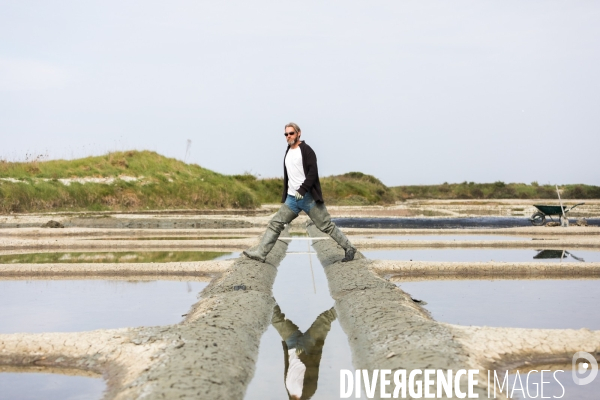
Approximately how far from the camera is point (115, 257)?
1236 centimetres

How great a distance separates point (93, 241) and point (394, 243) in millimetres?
6634

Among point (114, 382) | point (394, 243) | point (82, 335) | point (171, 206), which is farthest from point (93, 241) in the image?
point (171, 206)

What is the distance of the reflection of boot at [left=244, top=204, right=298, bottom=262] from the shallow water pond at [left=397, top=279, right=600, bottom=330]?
1.70m

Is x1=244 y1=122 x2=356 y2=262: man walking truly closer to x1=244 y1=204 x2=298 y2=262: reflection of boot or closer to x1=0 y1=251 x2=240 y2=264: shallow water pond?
x1=244 y1=204 x2=298 y2=262: reflection of boot

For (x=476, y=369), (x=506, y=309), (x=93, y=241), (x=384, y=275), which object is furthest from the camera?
(x=93, y=241)

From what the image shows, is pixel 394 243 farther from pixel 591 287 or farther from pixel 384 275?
pixel 591 287

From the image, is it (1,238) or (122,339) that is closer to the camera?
(122,339)

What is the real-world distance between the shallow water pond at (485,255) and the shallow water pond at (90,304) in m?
4.48

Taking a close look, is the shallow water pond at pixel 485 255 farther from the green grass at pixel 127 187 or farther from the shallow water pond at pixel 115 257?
the green grass at pixel 127 187

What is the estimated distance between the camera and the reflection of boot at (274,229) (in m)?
8.40

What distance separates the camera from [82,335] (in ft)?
17.4

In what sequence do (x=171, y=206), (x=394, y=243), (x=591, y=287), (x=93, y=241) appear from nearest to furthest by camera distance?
(x=591, y=287)
(x=394, y=243)
(x=93, y=241)
(x=171, y=206)

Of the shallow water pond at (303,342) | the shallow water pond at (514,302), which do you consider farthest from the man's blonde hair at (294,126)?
the shallow water pond at (514,302)

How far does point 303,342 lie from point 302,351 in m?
0.29
